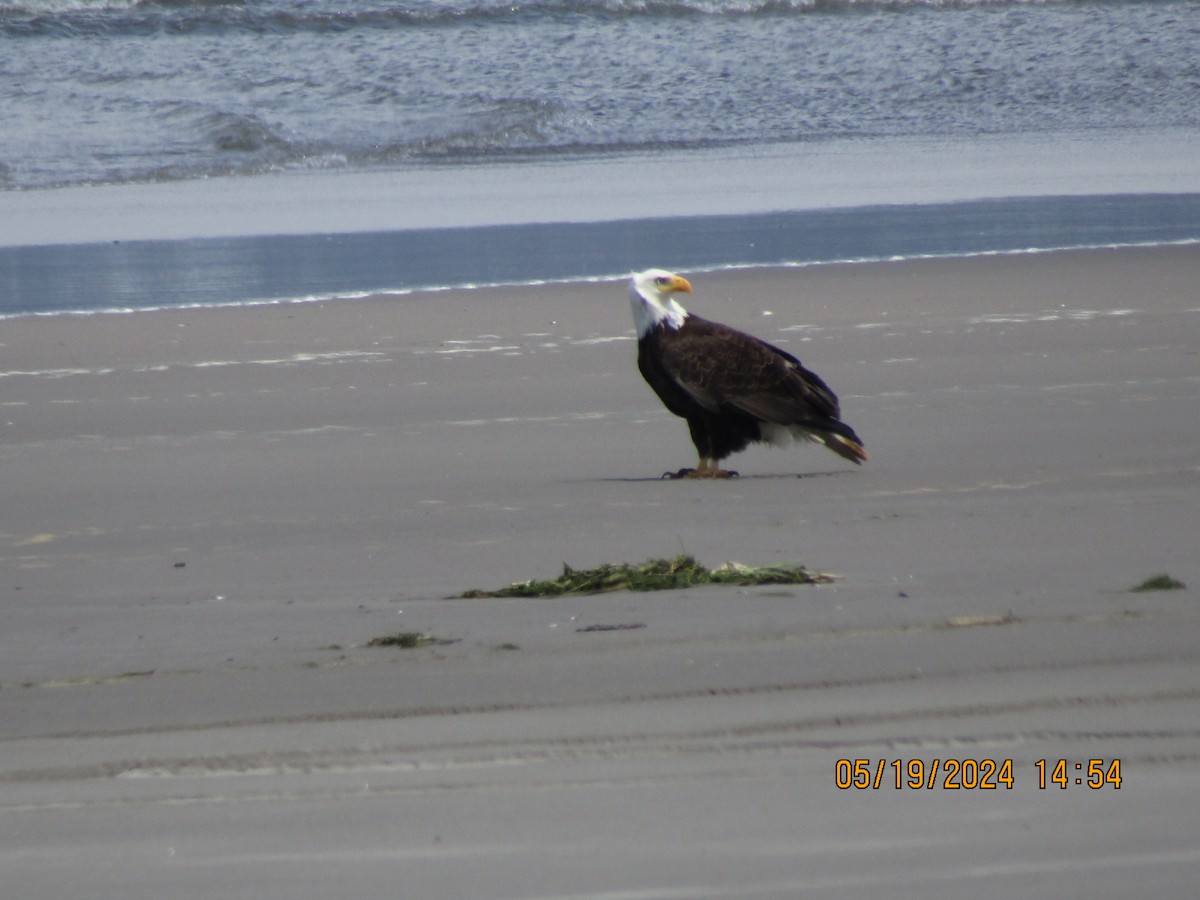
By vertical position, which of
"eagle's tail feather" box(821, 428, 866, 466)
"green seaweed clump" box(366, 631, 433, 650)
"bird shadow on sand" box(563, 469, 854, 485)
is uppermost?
"green seaweed clump" box(366, 631, 433, 650)

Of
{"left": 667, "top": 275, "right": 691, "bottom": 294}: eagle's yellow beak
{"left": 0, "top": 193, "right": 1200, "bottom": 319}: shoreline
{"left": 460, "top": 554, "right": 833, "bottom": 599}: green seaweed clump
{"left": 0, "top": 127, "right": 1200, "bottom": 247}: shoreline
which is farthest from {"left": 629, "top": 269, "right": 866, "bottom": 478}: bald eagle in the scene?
{"left": 0, "top": 127, "right": 1200, "bottom": 247}: shoreline

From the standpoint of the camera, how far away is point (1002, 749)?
10.7 feet

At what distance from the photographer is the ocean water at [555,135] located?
14.8 m

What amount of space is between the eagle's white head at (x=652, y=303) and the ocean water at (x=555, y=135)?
5.76 m

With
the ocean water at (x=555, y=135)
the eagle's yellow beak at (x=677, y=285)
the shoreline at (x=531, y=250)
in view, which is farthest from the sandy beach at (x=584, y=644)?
the ocean water at (x=555, y=135)

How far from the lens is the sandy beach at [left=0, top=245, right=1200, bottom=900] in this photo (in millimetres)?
2855

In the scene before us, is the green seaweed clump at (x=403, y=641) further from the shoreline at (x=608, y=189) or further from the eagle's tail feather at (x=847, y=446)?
the shoreline at (x=608, y=189)

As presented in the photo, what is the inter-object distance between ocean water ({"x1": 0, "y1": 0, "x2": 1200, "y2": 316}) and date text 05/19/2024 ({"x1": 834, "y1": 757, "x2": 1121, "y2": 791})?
982 centimetres

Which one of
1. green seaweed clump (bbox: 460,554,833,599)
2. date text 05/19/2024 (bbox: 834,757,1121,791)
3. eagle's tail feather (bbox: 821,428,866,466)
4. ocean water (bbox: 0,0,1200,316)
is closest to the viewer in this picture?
date text 05/19/2024 (bbox: 834,757,1121,791)

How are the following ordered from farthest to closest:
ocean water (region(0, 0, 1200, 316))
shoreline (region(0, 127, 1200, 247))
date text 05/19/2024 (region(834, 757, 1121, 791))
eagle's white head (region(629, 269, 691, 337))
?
1. shoreline (region(0, 127, 1200, 247))
2. ocean water (region(0, 0, 1200, 316))
3. eagle's white head (region(629, 269, 691, 337))
4. date text 05/19/2024 (region(834, 757, 1121, 791))

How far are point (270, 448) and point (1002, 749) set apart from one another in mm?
4781

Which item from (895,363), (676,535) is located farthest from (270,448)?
(895,363)

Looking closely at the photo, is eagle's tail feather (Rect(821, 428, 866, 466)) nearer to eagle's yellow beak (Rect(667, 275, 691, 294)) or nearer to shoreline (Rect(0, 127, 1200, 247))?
eagle's yellow beak (Rect(667, 275, 691, 294))

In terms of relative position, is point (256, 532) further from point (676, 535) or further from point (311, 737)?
point (311, 737)
